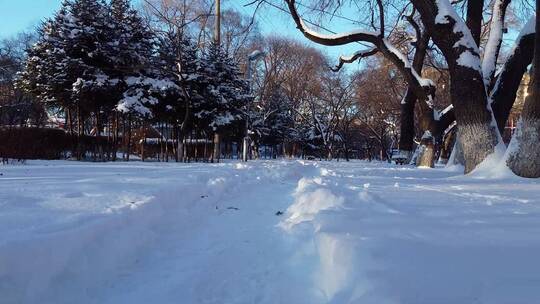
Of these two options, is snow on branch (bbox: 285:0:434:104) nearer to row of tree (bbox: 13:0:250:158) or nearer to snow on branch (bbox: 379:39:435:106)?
snow on branch (bbox: 379:39:435:106)

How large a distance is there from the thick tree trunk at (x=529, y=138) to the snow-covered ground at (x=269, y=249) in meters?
2.59

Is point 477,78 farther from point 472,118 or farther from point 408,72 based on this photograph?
point 408,72

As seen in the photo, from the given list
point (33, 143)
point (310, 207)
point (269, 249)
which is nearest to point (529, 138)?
point (310, 207)

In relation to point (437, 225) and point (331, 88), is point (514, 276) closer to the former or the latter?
point (437, 225)

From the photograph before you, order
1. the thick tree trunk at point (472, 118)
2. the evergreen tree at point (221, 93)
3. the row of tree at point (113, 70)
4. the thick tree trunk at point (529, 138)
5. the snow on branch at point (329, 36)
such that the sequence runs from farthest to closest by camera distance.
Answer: the evergreen tree at point (221, 93), the row of tree at point (113, 70), the snow on branch at point (329, 36), the thick tree trunk at point (472, 118), the thick tree trunk at point (529, 138)

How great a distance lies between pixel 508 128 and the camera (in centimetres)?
5556

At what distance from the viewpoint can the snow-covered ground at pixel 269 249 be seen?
2.94 m

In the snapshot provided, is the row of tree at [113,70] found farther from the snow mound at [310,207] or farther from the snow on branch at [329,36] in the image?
the snow mound at [310,207]

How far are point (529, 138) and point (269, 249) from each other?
22.7ft

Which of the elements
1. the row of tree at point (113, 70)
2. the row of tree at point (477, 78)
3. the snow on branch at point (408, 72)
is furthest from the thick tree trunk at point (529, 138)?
the row of tree at point (113, 70)

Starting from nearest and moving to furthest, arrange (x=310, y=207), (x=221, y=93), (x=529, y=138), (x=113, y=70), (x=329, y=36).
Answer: (x=310, y=207) → (x=529, y=138) → (x=329, y=36) → (x=113, y=70) → (x=221, y=93)

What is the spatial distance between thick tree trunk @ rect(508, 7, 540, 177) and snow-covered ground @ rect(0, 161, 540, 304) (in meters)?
2.59

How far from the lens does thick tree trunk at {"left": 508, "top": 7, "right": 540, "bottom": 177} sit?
9383 millimetres

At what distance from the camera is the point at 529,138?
9.43m
